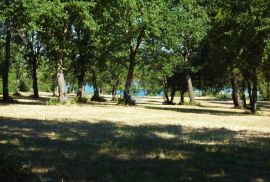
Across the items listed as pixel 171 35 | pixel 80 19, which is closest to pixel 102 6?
pixel 80 19

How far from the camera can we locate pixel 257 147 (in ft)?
50.6

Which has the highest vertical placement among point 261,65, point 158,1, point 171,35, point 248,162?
point 158,1

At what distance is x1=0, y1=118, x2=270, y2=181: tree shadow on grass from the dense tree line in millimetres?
17876

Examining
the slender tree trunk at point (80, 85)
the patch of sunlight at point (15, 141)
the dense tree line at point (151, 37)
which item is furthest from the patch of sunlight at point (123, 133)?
the slender tree trunk at point (80, 85)

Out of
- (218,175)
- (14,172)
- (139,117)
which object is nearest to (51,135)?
(14,172)

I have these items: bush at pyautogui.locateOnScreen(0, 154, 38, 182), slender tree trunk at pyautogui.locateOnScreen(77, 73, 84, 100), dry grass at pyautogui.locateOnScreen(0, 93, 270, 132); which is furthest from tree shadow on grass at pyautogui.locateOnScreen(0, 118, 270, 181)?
slender tree trunk at pyautogui.locateOnScreen(77, 73, 84, 100)

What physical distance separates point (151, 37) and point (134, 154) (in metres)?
36.3

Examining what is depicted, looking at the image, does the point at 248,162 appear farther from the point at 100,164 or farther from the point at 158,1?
the point at 158,1

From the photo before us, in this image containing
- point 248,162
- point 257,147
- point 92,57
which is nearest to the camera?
point 248,162

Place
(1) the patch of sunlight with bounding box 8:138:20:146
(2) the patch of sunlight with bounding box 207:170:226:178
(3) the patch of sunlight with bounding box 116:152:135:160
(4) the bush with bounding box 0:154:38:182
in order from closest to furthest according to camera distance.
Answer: (4) the bush with bounding box 0:154:38:182, (2) the patch of sunlight with bounding box 207:170:226:178, (3) the patch of sunlight with bounding box 116:152:135:160, (1) the patch of sunlight with bounding box 8:138:20:146

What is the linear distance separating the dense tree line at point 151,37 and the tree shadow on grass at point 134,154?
704 inches

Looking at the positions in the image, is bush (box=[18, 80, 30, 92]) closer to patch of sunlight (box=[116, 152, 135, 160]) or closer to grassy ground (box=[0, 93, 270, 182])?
grassy ground (box=[0, 93, 270, 182])

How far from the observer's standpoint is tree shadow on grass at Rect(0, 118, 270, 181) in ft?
34.3

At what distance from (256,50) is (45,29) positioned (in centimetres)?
1711
